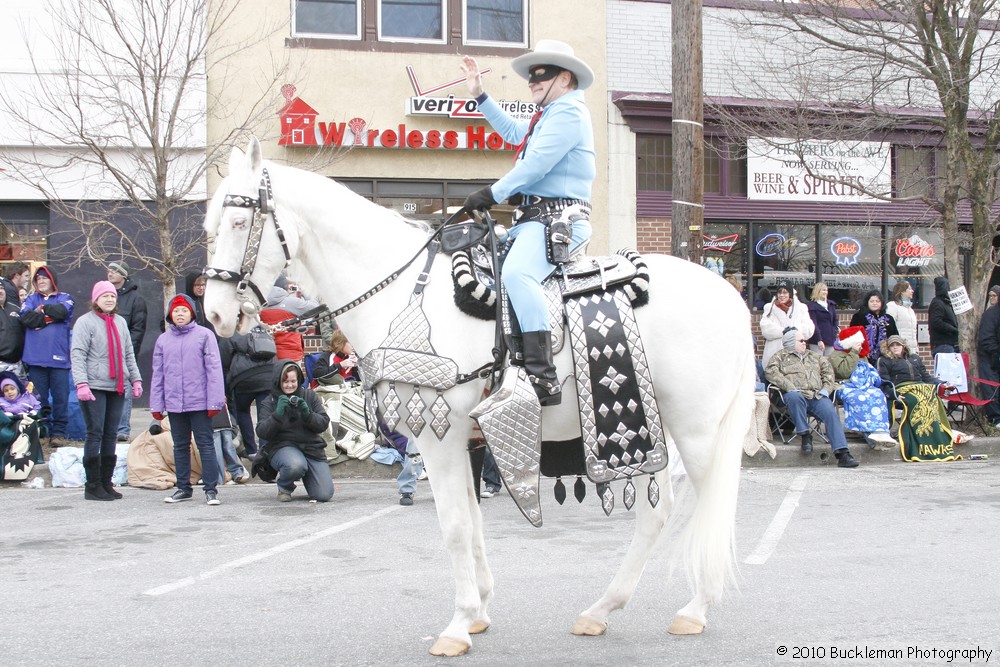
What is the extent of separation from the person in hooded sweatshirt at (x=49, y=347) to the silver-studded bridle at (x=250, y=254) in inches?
299

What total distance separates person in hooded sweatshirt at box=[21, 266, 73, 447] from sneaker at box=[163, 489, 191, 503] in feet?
8.93

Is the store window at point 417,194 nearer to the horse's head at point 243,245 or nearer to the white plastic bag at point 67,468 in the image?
the white plastic bag at point 67,468

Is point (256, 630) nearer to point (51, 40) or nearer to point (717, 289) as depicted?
point (717, 289)

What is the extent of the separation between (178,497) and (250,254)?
5575mm

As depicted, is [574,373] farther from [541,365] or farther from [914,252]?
[914,252]

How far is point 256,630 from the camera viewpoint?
4.96 metres

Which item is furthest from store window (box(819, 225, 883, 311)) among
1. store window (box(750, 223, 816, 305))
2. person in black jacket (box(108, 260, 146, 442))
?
person in black jacket (box(108, 260, 146, 442))

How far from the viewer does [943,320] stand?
14312 millimetres

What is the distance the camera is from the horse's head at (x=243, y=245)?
4.46 m

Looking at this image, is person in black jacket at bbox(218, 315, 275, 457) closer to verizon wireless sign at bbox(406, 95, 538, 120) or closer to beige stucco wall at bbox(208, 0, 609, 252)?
beige stucco wall at bbox(208, 0, 609, 252)

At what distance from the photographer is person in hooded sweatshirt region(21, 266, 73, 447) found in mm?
11094

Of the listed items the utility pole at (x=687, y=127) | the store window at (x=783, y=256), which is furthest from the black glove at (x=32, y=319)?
the store window at (x=783, y=256)

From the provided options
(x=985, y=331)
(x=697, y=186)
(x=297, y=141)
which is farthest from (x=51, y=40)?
(x=985, y=331)

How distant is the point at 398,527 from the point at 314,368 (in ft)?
12.0
